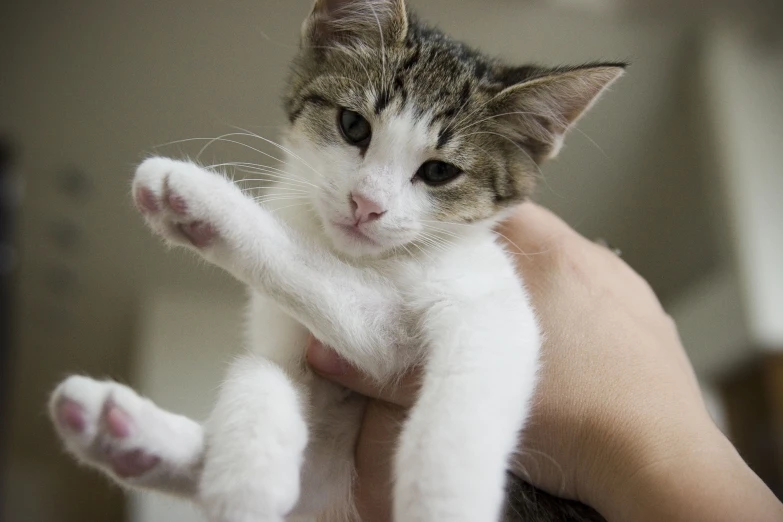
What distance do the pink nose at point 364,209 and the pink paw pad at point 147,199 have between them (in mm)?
272

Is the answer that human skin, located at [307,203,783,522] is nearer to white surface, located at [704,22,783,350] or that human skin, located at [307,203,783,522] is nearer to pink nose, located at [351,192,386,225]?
pink nose, located at [351,192,386,225]

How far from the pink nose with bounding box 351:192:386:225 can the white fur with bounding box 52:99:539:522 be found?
0.04 feet

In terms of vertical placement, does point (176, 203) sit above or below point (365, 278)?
above

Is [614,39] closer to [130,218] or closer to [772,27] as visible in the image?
[772,27]

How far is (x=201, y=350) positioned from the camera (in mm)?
2707

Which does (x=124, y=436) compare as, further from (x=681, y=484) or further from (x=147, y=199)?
(x=681, y=484)

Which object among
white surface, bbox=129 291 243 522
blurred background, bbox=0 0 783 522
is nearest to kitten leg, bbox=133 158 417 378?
blurred background, bbox=0 0 783 522

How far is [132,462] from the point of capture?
683mm

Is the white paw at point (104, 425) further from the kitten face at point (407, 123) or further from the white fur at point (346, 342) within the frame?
the kitten face at point (407, 123)

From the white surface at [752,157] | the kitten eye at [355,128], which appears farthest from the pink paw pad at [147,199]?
the white surface at [752,157]

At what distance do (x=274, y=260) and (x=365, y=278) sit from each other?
0.15 meters

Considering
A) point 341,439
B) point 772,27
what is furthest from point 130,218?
point 772,27

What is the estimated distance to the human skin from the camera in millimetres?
745

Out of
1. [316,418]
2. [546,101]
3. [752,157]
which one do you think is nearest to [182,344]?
[316,418]
